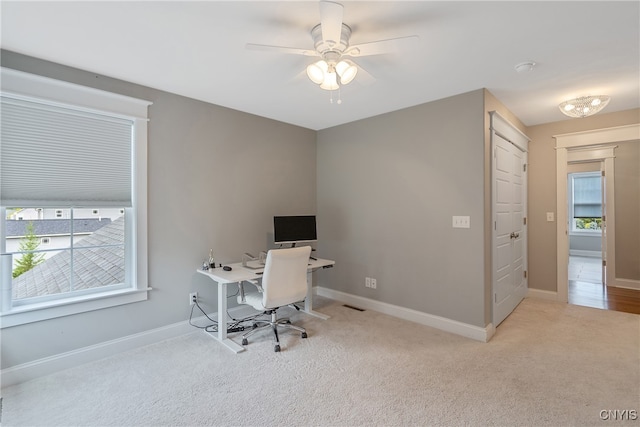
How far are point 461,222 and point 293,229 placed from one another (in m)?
1.92

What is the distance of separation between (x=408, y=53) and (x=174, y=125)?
7.54 feet

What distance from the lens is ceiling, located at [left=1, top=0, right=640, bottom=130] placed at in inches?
69.3

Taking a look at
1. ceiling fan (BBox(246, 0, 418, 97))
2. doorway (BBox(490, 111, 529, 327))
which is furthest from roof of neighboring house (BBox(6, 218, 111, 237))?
doorway (BBox(490, 111, 529, 327))

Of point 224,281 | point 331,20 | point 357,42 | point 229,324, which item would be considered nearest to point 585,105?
point 357,42

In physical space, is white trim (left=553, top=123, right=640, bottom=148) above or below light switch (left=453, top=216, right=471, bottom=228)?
above

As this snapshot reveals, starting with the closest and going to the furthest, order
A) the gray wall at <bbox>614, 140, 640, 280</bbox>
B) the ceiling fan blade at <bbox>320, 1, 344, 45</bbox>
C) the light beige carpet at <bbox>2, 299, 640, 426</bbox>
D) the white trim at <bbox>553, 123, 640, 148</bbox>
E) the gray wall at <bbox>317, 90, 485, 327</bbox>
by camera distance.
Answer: the ceiling fan blade at <bbox>320, 1, 344, 45</bbox> < the light beige carpet at <bbox>2, 299, 640, 426</bbox> < the gray wall at <bbox>317, 90, 485, 327</bbox> < the white trim at <bbox>553, 123, 640, 148</bbox> < the gray wall at <bbox>614, 140, 640, 280</bbox>

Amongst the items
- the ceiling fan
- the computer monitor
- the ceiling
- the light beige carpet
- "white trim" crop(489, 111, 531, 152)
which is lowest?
the light beige carpet

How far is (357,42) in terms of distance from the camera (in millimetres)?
2119

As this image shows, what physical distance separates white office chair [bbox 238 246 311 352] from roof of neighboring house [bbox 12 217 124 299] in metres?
1.19

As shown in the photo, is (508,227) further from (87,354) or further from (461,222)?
(87,354)

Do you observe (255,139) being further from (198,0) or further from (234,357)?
(234,357)

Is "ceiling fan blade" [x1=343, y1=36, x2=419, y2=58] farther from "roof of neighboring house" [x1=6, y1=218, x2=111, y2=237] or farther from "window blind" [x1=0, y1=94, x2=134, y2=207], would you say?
"roof of neighboring house" [x1=6, y1=218, x2=111, y2=237]

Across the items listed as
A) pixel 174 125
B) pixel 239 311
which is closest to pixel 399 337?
pixel 239 311

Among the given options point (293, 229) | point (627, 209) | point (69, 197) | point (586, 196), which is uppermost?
point (586, 196)
